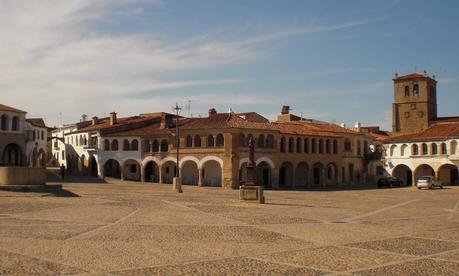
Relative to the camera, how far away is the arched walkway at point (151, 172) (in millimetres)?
53672

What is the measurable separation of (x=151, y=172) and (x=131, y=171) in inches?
88.9

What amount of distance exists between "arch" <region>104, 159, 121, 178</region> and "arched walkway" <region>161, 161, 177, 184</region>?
21.4 feet

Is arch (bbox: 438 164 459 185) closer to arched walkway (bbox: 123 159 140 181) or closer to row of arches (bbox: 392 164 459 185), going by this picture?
row of arches (bbox: 392 164 459 185)

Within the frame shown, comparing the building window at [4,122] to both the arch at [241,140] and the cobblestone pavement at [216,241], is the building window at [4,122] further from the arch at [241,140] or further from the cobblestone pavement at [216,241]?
the cobblestone pavement at [216,241]

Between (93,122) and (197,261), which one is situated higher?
(93,122)

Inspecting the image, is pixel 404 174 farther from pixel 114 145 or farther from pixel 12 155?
pixel 12 155

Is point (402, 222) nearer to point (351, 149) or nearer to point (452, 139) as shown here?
point (452, 139)

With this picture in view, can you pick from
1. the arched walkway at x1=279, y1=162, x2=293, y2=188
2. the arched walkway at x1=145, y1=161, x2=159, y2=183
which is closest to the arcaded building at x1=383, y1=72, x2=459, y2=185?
the arched walkway at x1=279, y1=162, x2=293, y2=188

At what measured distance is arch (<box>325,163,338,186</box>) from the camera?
5712 centimetres

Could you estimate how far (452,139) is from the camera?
53.9 metres

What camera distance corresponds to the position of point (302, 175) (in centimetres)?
5475

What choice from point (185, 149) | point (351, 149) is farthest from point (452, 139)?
point (185, 149)

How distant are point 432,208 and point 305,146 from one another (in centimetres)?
2550

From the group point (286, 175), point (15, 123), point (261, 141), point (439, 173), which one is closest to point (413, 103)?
point (439, 173)
